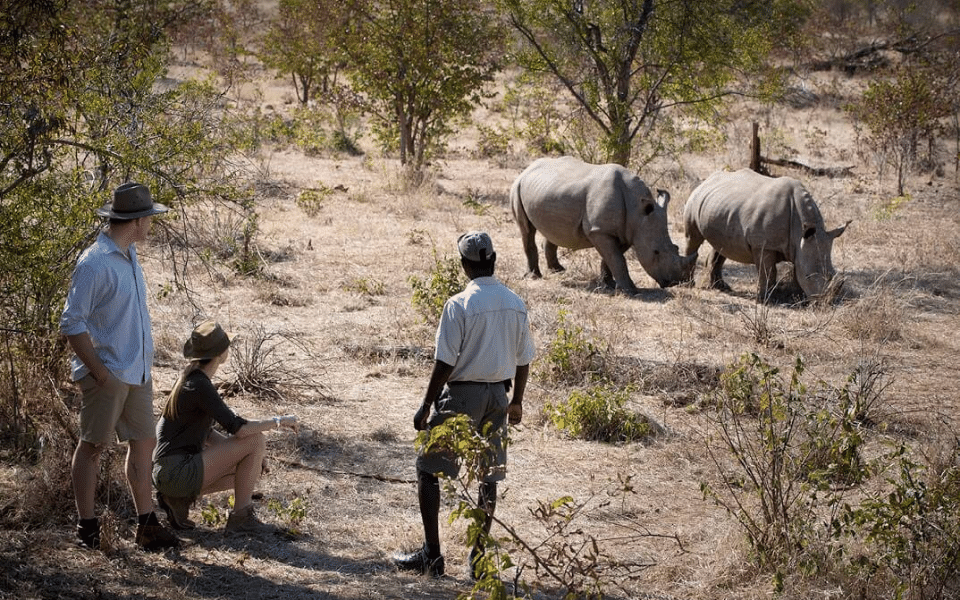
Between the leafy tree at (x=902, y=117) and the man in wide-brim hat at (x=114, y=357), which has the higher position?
the leafy tree at (x=902, y=117)

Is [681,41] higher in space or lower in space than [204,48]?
lower

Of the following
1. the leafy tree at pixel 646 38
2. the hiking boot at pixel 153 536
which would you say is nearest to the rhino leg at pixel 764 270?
the leafy tree at pixel 646 38

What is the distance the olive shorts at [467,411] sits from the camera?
17.4 feet

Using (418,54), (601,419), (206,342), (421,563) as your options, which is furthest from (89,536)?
(418,54)

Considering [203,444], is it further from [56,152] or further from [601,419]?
[601,419]

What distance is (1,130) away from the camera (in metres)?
6.73

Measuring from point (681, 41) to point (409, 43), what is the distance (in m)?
6.49

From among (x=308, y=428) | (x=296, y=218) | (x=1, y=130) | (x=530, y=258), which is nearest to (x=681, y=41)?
(x=530, y=258)

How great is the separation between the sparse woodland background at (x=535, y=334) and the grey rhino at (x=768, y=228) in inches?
19.9

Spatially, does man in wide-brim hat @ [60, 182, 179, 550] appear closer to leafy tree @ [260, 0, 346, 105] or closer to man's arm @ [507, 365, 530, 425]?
man's arm @ [507, 365, 530, 425]

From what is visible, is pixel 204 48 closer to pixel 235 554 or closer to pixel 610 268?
Answer: pixel 610 268

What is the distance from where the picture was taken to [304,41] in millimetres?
27297

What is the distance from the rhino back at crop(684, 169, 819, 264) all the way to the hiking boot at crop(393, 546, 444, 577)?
8098 millimetres

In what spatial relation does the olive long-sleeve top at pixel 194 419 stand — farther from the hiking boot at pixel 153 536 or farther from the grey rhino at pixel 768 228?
the grey rhino at pixel 768 228
